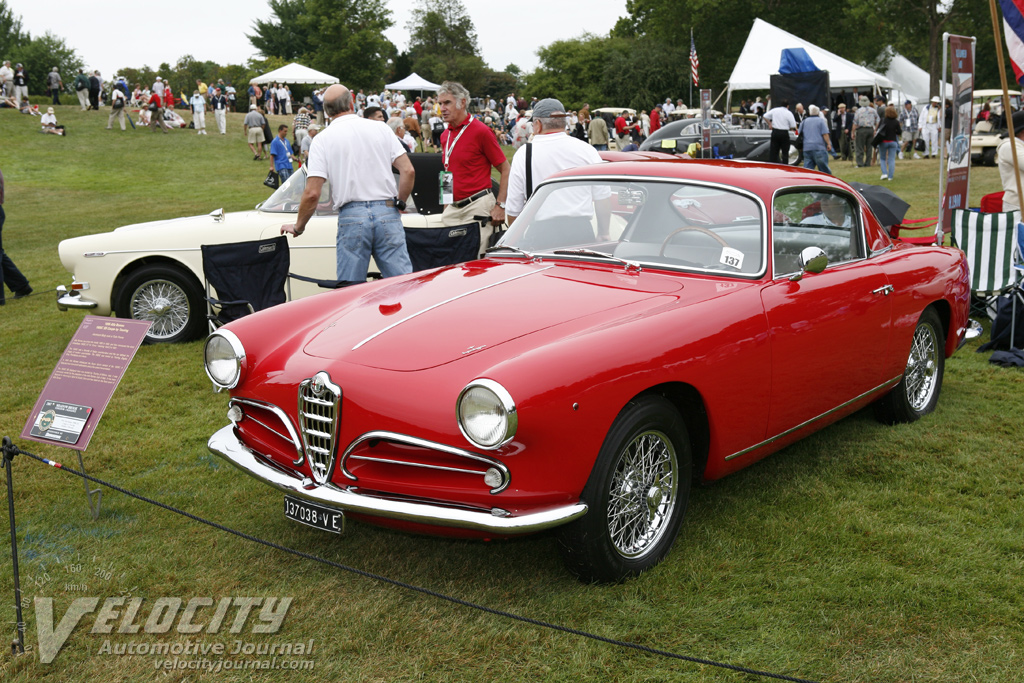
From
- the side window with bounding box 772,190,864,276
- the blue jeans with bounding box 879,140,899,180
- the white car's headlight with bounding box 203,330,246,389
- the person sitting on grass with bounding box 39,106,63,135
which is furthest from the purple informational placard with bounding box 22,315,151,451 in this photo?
the person sitting on grass with bounding box 39,106,63,135

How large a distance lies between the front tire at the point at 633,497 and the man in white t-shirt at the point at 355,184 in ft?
10.5

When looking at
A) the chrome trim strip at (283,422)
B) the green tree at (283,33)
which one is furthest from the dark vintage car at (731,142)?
the green tree at (283,33)

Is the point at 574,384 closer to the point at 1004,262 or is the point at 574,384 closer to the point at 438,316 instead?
the point at 438,316

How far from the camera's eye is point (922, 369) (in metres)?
5.69

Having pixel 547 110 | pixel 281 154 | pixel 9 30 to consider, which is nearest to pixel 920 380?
pixel 547 110

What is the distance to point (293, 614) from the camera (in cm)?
348

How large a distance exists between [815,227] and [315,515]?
3.16 metres

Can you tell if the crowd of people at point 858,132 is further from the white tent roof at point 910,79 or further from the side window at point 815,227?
the white tent roof at point 910,79

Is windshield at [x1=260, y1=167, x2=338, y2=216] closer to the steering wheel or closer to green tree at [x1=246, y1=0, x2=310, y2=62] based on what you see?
the steering wheel

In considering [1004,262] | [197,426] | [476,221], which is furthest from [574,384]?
[1004,262]

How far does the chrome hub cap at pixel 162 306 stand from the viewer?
7949 millimetres

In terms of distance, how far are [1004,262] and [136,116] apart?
3969 centimetres

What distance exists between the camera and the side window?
14.6ft

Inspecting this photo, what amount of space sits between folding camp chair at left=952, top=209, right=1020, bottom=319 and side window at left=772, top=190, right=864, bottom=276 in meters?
3.35
